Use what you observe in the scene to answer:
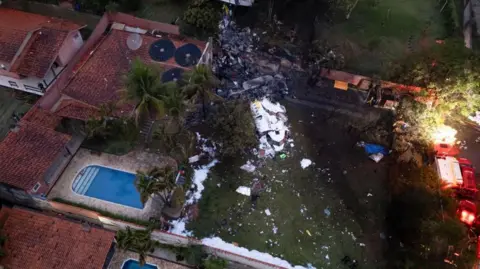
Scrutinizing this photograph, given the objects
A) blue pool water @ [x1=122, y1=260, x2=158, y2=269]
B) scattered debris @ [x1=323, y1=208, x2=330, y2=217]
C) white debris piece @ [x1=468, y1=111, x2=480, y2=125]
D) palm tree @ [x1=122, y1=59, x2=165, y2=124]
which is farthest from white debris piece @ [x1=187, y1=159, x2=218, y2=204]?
white debris piece @ [x1=468, y1=111, x2=480, y2=125]

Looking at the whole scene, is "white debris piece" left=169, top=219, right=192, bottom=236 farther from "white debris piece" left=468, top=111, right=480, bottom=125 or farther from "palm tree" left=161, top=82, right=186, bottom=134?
"white debris piece" left=468, top=111, right=480, bottom=125

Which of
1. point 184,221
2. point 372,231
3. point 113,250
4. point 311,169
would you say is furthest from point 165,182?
point 372,231

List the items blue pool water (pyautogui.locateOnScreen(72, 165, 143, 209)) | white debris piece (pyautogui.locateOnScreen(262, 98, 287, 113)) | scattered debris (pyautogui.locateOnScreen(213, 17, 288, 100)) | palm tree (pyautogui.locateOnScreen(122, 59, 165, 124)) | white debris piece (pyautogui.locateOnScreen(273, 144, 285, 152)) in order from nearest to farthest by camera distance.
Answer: palm tree (pyautogui.locateOnScreen(122, 59, 165, 124))
blue pool water (pyautogui.locateOnScreen(72, 165, 143, 209))
white debris piece (pyautogui.locateOnScreen(273, 144, 285, 152))
white debris piece (pyautogui.locateOnScreen(262, 98, 287, 113))
scattered debris (pyautogui.locateOnScreen(213, 17, 288, 100))

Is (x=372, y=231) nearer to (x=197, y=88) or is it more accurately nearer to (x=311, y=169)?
(x=311, y=169)

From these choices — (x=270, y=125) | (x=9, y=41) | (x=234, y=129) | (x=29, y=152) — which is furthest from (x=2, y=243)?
(x=270, y=125)

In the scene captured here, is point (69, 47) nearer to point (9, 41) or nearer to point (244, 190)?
point (9, 41)

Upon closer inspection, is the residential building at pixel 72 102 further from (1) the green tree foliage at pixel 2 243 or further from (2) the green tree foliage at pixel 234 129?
(2) the green tree foliage at pixel 234 129
